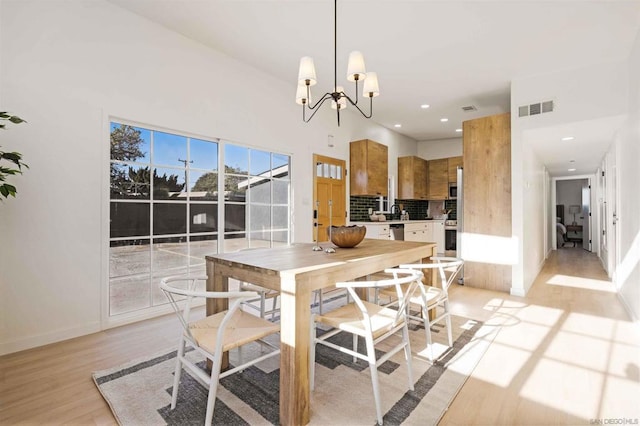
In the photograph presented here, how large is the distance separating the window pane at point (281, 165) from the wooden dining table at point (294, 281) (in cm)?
234

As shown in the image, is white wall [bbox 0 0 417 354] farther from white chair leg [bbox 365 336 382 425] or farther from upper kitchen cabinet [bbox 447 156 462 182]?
upper kitchen cabinet [bbox 447 156 462 182]

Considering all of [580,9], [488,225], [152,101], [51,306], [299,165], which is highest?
[580,9]

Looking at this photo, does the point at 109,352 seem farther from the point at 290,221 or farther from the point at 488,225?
the point at 488,225

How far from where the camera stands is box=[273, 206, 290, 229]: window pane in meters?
4.38

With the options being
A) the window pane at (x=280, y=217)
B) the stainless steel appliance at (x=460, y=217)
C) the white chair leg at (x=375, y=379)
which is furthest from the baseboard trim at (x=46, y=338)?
the stainless steel appliance at (x=460, y=217)

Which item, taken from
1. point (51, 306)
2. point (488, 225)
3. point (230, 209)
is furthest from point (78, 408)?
point (488, 225)

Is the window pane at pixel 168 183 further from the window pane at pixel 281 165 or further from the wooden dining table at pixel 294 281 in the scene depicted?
the wooden dining table at pixel 294 281

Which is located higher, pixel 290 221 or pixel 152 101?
pixel 152 101

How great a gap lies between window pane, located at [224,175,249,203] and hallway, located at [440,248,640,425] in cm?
291

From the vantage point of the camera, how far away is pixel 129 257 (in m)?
3.06

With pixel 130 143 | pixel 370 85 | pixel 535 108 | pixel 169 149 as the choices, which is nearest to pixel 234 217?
pixel 169 149

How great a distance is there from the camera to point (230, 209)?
3.85m

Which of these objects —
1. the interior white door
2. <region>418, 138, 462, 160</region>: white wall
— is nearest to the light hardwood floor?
<region>418, 138, 462, 160</region>: white wall

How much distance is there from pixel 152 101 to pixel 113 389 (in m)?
2.52
